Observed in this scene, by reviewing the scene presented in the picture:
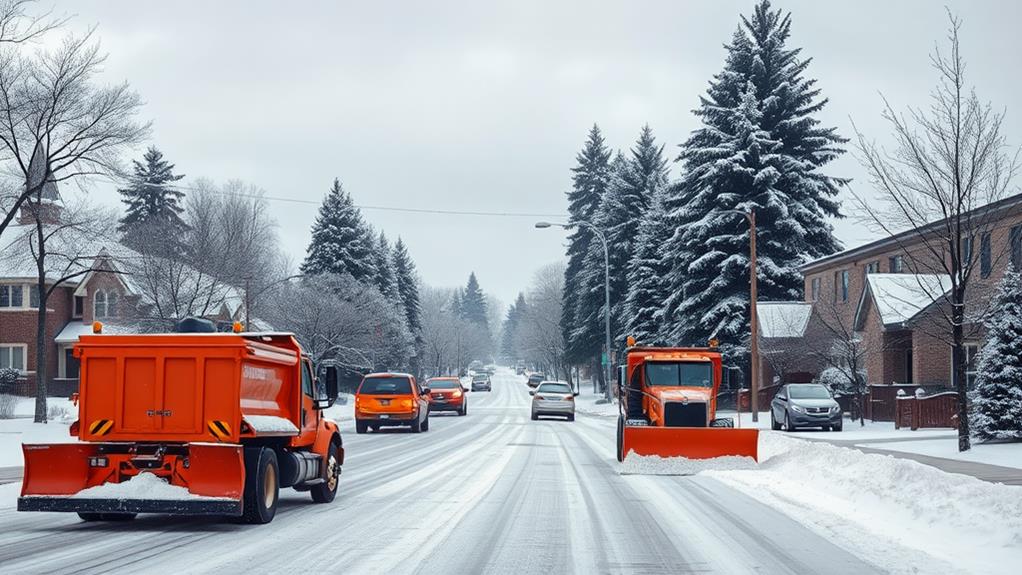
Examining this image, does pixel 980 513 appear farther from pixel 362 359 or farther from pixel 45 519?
pixel 362 359

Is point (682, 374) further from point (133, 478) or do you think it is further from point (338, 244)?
point (338, 244)

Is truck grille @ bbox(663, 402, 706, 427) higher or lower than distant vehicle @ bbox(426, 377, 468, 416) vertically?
higher

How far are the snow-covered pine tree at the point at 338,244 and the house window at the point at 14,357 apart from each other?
63.0 ft

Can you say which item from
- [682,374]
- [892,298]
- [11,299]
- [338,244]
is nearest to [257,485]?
[682,374]

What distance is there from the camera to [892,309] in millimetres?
39781

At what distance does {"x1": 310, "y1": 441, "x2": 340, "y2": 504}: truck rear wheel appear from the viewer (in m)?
14.8

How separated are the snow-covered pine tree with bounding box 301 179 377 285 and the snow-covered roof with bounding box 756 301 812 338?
3235cm

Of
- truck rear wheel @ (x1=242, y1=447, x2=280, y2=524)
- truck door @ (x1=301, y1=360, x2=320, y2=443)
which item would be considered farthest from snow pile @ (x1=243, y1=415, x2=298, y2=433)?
truck door @ (x1=301, y1=360, x2=320, y2=443)

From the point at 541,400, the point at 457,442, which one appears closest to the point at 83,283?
the point at 541,400

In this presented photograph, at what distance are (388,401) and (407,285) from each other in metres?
76.2

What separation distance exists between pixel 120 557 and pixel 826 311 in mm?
41110

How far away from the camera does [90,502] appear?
38.4 ft

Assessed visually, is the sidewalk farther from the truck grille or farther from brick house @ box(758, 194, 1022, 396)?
brick house @ box(758, 194, 1022, 396)

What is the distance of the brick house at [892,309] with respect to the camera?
36375 mm
